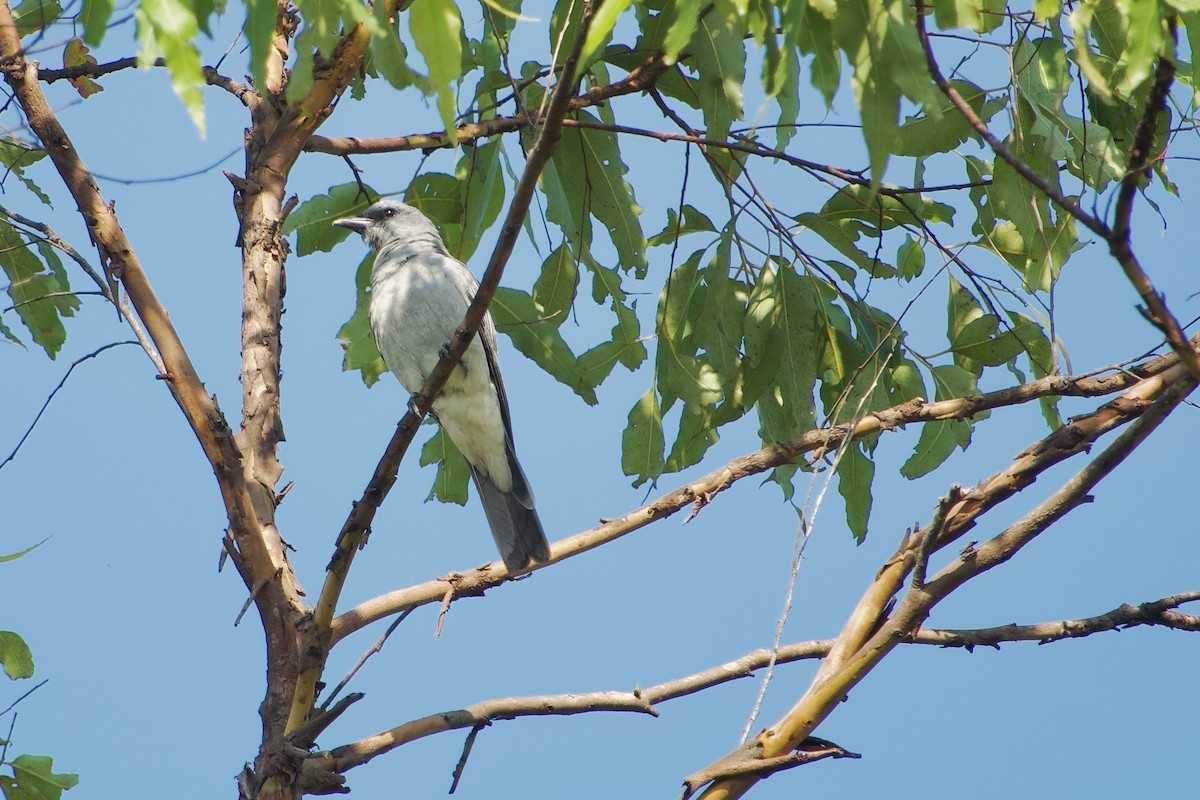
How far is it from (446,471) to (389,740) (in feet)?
6.79

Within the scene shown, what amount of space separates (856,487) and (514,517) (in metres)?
1.52

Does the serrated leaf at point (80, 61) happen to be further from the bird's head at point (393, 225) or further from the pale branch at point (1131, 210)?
the pale branch at point (1131, 210)

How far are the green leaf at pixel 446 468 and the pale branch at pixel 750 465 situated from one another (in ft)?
5.36

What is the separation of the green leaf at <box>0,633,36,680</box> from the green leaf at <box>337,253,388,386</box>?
63.9 inches

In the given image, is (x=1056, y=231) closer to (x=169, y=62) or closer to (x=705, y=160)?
(x=705, y=160)

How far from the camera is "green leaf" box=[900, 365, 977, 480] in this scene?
391 centimetres

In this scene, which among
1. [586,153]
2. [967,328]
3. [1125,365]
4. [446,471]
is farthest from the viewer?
[446,471]

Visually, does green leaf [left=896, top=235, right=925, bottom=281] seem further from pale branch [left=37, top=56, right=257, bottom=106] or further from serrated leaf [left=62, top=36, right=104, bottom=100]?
serrated leaf [left=62, top=36, right=104, bottom=100]

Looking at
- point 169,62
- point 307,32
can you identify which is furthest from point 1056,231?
point 169,62

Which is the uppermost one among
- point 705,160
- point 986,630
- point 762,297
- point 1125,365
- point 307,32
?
point 705,160

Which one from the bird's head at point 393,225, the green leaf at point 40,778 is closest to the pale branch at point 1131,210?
the green leaf at point 40,778

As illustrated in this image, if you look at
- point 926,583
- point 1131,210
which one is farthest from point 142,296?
point 1131,210

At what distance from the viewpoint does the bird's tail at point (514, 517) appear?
4.54m

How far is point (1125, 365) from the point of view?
8.93 ft
